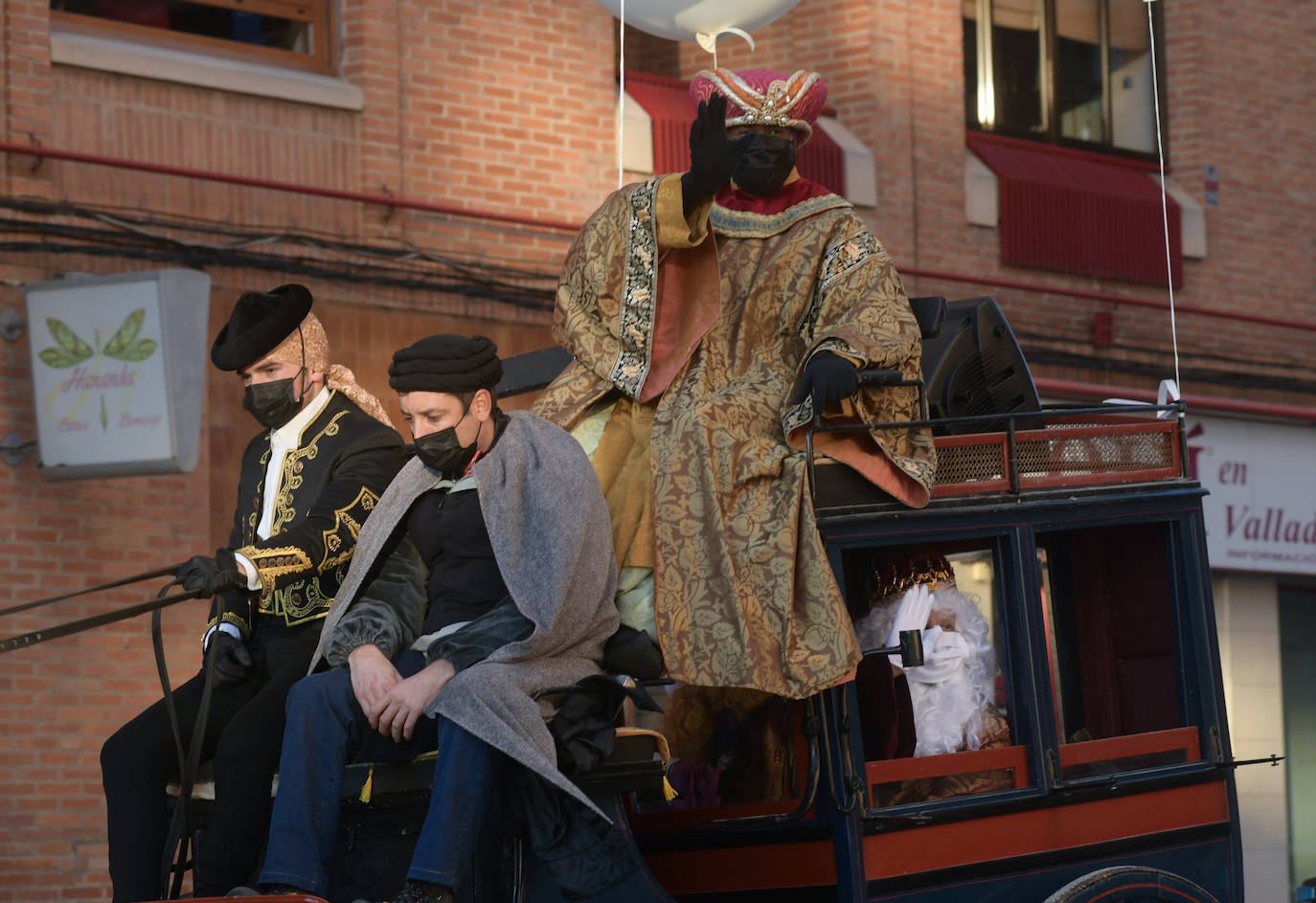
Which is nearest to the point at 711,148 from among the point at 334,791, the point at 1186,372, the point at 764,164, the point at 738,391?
the point at 764,164

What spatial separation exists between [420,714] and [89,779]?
5.40m

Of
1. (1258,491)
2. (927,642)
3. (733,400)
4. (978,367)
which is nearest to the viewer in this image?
(733,400)

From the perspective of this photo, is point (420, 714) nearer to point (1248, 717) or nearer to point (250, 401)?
point (250, 401)

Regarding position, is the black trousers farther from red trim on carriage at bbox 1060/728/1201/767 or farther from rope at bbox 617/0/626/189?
rope at bbox 617/0/626/189

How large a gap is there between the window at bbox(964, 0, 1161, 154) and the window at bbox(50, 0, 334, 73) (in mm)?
4944

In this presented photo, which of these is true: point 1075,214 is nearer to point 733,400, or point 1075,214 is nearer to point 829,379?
point 733,400

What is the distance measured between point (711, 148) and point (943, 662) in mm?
1570

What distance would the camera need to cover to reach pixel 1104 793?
18.4 feet

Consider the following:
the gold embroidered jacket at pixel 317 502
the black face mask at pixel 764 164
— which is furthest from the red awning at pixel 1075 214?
the gold embroidered jacket at pixel 317 502

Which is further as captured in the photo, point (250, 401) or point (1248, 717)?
point (1248, 717)

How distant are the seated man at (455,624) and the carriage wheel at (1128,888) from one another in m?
1.38

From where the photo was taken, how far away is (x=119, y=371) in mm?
9266

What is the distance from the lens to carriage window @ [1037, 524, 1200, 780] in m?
5.82

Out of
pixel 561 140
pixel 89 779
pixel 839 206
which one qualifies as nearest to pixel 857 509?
pixel 839 206
